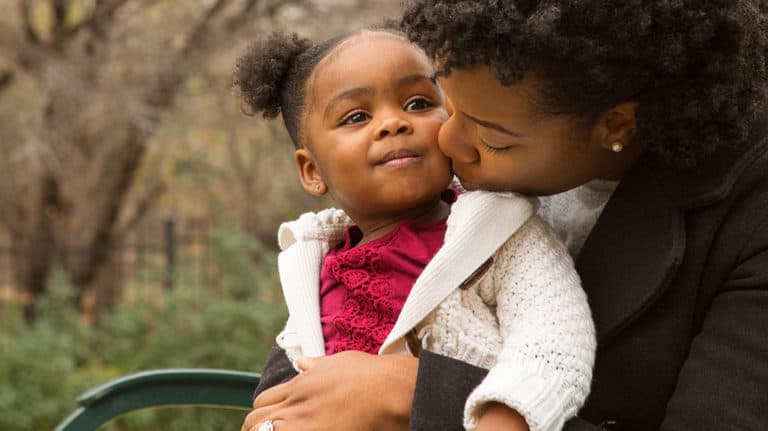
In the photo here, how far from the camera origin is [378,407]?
170 cm

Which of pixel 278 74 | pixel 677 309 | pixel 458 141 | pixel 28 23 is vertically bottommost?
pixel 677 309

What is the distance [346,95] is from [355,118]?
0.17 feet

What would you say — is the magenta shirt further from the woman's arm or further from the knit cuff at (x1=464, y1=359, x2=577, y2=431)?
the woman's arm

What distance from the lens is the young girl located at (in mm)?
1622

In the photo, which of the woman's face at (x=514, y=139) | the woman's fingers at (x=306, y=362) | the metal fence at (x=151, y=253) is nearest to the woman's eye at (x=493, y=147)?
the woman's face at (x=514, y=139)

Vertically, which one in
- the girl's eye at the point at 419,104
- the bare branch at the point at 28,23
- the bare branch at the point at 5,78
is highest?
the bare branch at the point at 28,23

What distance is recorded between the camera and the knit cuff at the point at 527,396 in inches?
→ 60.3

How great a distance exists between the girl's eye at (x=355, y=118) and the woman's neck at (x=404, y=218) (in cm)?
21

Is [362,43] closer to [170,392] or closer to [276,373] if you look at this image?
[276,373]

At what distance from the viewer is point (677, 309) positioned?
169cm

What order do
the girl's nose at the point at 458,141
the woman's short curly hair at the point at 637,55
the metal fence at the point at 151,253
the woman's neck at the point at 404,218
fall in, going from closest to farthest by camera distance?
1. the woman's short curly hair at the point at 637,55
2. the girl's nose at the point at 458,141
3. the woman's neck at the point at 404,218
4. the metal fence at the point at 151,253

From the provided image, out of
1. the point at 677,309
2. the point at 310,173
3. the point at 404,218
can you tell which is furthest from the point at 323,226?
the point at 677,309

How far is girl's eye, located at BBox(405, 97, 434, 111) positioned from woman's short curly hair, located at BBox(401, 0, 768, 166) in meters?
0.38

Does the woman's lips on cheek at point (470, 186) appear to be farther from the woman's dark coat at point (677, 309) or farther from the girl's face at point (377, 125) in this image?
the woman's dark coat at point (677, 309)
